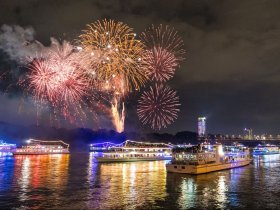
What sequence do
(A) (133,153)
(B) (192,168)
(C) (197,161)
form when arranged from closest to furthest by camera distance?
(B) (192,168)
(C) (197,161)
(A) (133,153)

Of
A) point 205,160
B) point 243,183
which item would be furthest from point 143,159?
point 243,183

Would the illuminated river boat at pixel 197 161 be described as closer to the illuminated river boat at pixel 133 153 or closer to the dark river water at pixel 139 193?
the dark river water at pixel 139 193

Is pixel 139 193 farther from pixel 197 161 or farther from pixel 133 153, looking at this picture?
pixel 133 153

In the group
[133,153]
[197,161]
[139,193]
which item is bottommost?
[139,193]

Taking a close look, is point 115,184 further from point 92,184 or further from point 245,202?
point 245,202

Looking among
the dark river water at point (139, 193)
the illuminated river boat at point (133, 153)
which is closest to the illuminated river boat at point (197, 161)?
the dark river water at point (139, 193)

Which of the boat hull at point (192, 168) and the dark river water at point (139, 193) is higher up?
the boat hull at point (192, 168)

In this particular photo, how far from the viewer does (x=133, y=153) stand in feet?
369

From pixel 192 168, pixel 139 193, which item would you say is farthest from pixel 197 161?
pixel 139 193

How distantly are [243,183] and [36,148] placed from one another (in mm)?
124816

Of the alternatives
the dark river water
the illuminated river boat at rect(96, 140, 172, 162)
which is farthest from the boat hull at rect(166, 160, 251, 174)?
the illuminated river boat at rect(96, 140, 172, 162)

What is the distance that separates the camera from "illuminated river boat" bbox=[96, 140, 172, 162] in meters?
107

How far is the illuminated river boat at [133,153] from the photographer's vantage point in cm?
10725

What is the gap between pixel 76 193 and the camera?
45.7 m
